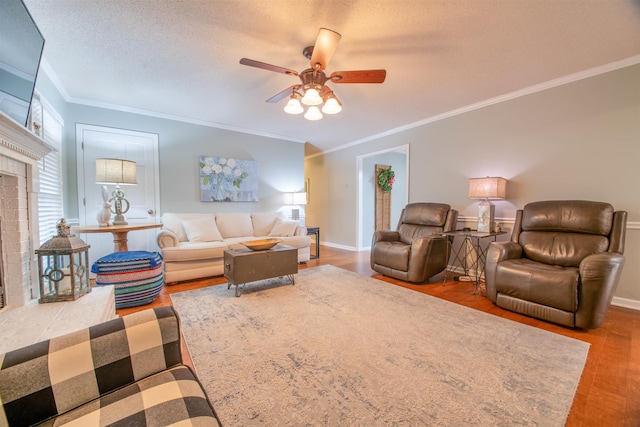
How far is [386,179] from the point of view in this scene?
5922 millimetres

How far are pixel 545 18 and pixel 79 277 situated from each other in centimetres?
384

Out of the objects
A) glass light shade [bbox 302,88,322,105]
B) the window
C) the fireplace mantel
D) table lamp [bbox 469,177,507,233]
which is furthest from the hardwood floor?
glass light shade [bbox 302,88,322,105]

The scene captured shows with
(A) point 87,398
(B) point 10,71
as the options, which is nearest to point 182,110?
(B) point 10,71

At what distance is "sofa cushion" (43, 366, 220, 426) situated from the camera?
0.75 meters

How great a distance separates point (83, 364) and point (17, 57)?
1692mm

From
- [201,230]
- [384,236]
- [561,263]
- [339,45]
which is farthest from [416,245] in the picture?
[201,230]

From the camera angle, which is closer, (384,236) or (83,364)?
(83,364)

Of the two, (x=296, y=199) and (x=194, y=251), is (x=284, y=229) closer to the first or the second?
(x=296, y=199)

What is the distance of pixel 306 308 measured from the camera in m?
2.47

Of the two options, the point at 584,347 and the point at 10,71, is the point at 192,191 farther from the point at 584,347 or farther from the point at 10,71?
the point at 584,347

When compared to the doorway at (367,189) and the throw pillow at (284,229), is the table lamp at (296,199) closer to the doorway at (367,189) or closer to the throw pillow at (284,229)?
the throw pillow at (284,229)

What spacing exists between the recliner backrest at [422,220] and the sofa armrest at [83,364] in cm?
330

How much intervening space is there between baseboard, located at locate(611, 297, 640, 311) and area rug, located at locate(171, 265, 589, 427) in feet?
4.23

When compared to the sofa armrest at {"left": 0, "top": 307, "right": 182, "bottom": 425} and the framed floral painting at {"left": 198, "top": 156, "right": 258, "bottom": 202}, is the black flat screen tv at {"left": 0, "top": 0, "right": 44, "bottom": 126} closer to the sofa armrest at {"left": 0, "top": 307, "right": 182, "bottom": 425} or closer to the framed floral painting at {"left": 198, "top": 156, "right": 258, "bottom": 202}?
the sofa armrest at {"left": 0, "top": 307, "right": 182, "bottom": 425}
